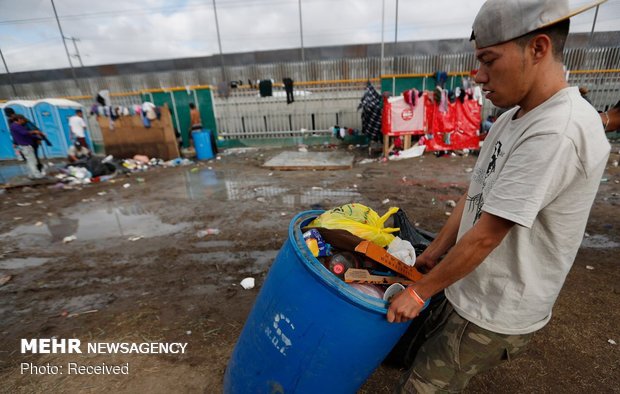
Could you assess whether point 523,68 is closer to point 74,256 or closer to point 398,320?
point 398,320

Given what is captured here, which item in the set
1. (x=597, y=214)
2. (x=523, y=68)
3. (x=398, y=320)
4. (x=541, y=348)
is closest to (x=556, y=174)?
(x=523, y=68)

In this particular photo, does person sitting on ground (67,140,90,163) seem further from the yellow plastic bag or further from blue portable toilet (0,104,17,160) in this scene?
the yellow plastic bag

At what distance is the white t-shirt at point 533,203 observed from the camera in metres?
0.91

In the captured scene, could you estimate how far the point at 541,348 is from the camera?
2.14 metres

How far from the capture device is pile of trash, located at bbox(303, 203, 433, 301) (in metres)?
1.21

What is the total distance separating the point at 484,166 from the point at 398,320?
0.73m

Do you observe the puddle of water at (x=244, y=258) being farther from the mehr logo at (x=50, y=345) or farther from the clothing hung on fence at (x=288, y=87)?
the clothing hung on fence at (x=288, y=87)

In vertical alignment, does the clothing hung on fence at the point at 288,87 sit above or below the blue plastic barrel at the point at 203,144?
above

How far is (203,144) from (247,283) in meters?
7.60

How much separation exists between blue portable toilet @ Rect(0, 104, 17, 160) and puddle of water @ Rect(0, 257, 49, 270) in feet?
34.9

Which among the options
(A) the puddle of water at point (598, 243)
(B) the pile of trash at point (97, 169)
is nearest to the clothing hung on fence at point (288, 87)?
(B) the pile of trash at point (97, 169)

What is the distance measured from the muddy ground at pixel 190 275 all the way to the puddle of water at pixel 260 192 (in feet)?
0.14

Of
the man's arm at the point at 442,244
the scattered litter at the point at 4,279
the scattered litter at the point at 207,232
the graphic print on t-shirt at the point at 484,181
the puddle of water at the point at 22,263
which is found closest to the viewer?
the graphic print on t-shirt at the point at 484,181

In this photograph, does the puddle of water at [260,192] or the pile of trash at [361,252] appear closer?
the pile of trash at [361,252]
